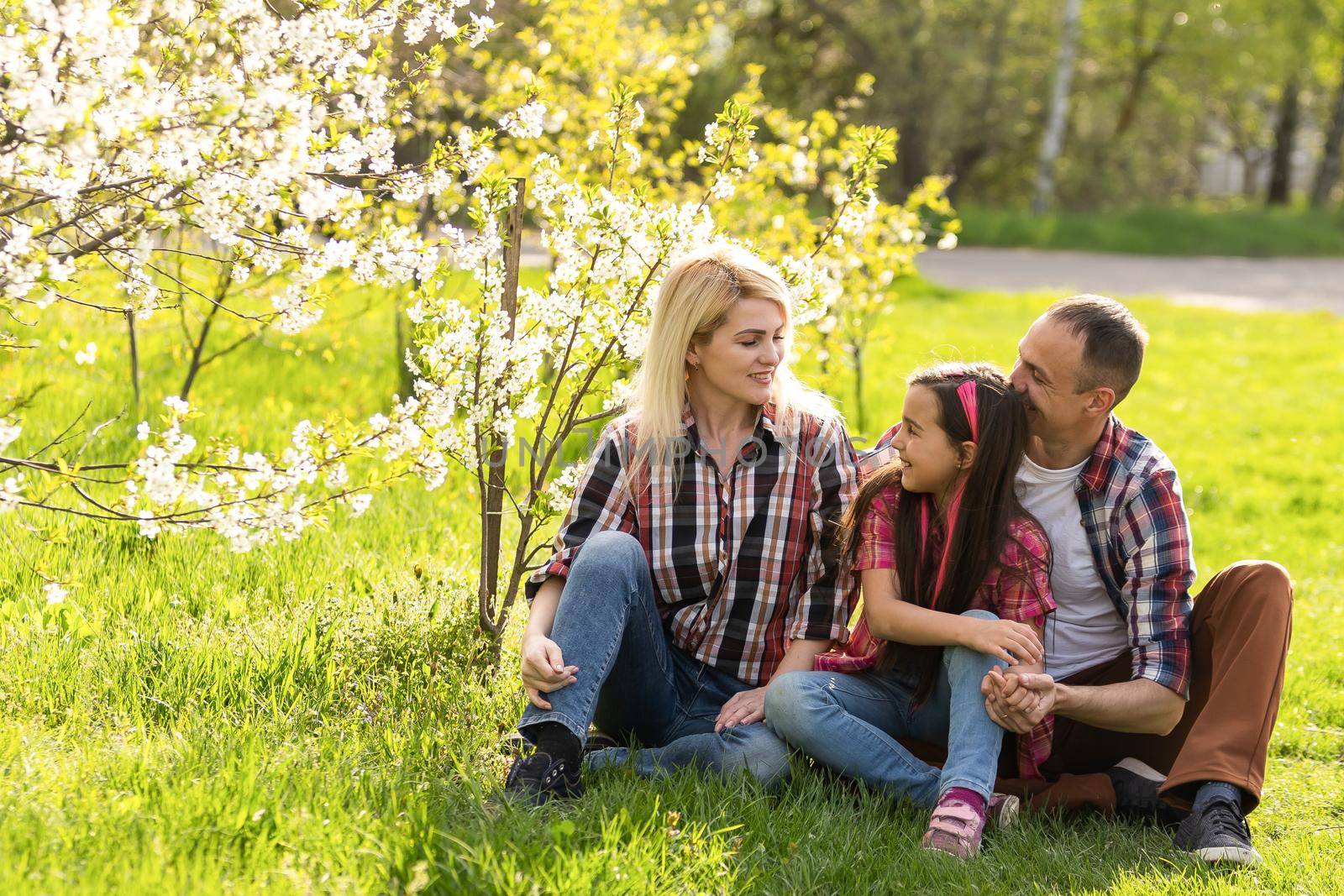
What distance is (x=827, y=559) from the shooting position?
315 centimetres

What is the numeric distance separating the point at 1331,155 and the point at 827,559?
22.2 meters

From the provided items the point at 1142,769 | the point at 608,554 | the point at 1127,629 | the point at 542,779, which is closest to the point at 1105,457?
the point at 1127,629

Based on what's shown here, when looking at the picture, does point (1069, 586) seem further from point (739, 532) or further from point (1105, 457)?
point (739, 532)

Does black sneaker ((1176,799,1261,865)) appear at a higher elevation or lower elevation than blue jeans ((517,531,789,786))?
lower

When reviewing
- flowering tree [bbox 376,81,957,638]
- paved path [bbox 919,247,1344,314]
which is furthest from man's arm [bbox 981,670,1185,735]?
paved path [bbox 919,247,1344,314]

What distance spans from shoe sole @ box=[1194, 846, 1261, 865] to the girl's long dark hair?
27.5 inches

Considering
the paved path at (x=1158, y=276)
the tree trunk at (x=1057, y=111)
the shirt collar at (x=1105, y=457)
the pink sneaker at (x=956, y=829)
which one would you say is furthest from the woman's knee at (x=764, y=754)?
the tree trunk at (x=1057, y=111)

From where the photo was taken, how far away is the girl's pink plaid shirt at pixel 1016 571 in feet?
9.82

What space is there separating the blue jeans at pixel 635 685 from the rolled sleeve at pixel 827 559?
25 cm

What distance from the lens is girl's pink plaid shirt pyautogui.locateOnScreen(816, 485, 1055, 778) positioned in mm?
2992

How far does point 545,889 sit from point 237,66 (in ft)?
6.23

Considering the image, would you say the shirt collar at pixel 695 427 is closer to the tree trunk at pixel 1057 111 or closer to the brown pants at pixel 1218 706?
the brown pants at pixel 1218 706

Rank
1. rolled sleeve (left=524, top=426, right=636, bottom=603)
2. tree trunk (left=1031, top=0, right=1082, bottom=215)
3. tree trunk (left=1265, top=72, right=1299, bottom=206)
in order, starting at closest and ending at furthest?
rolled sleeve (left=524, top=426, right=636, bottom=603) < tree trunk (left=1031, top=0, right=1082, bottom=215) < tree trunk (left=1265, top=72, right=1299, bottom=206)

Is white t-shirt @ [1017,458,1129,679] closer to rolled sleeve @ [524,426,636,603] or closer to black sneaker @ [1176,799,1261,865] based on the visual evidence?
black sneaker @ [1176,799,1261,865]
